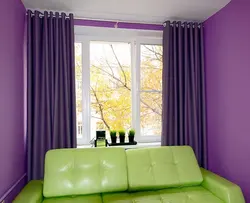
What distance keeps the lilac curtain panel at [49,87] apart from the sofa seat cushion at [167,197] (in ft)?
3.04

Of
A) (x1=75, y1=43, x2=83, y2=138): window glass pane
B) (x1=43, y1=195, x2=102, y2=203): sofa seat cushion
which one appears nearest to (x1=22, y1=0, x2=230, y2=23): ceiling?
(x1=75, y1=43, x2=83, y2=138): window glass pane

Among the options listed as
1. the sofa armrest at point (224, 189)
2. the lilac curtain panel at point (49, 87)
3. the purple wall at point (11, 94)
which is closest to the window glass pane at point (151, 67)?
the lilac curtain panel at point (49, 87)

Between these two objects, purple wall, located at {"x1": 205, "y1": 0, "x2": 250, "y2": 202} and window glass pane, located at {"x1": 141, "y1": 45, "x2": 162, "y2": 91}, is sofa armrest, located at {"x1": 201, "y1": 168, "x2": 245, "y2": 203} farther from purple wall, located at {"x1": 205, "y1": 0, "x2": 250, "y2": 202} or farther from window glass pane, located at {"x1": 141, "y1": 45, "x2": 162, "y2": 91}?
window glass pane, located at {"x1": 141, "y1": 45, "x2": 162, "y2": 91}

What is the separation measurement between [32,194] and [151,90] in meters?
2.03

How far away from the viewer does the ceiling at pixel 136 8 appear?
2.55m

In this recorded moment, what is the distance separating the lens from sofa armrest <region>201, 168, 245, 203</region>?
6.35 ft

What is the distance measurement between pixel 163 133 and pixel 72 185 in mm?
1376

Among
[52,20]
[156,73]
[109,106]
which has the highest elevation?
[52,20]

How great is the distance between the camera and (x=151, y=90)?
3191 millimetres

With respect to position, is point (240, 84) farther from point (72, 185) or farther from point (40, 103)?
point (40, 103)

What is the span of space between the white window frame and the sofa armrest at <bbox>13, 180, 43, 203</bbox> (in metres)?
0.96

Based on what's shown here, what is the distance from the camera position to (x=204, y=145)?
9.77ft

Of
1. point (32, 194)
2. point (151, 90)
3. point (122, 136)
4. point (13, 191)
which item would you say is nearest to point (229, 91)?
point (151, 90)

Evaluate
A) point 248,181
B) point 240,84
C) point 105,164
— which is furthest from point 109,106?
point 248,181
